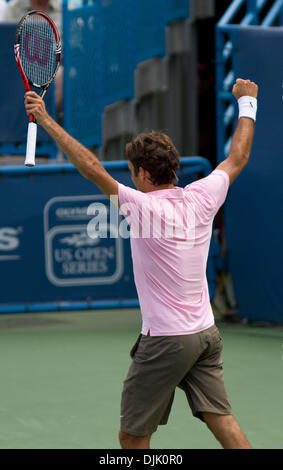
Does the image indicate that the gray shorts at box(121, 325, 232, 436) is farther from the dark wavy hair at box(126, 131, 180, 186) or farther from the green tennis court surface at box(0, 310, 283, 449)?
the green tennis court surface at box(0, 310, 283, 449)

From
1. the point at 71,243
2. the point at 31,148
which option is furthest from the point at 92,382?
the point at 31,148

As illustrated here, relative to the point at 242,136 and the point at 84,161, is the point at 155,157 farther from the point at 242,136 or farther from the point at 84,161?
the point at 242,136

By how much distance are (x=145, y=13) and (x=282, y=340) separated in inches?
189

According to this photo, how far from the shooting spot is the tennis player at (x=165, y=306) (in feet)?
12.2

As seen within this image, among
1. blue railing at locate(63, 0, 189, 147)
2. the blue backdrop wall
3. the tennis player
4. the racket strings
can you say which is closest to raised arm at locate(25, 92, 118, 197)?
the tennis player

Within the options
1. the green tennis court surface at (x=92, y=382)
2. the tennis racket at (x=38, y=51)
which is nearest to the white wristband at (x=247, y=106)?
the tennis racket at (x=38, y=51)

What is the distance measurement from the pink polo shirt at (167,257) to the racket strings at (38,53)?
1494mm

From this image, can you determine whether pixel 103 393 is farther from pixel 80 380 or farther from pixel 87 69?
pixel 87 69

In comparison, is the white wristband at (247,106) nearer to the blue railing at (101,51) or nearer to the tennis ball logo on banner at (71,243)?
the tennis ball logo on banner at (71,243)

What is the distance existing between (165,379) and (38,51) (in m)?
2.34

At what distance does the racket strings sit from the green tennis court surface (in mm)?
1895

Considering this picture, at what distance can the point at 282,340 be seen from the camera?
303 inches

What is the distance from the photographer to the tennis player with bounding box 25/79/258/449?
146 inches
